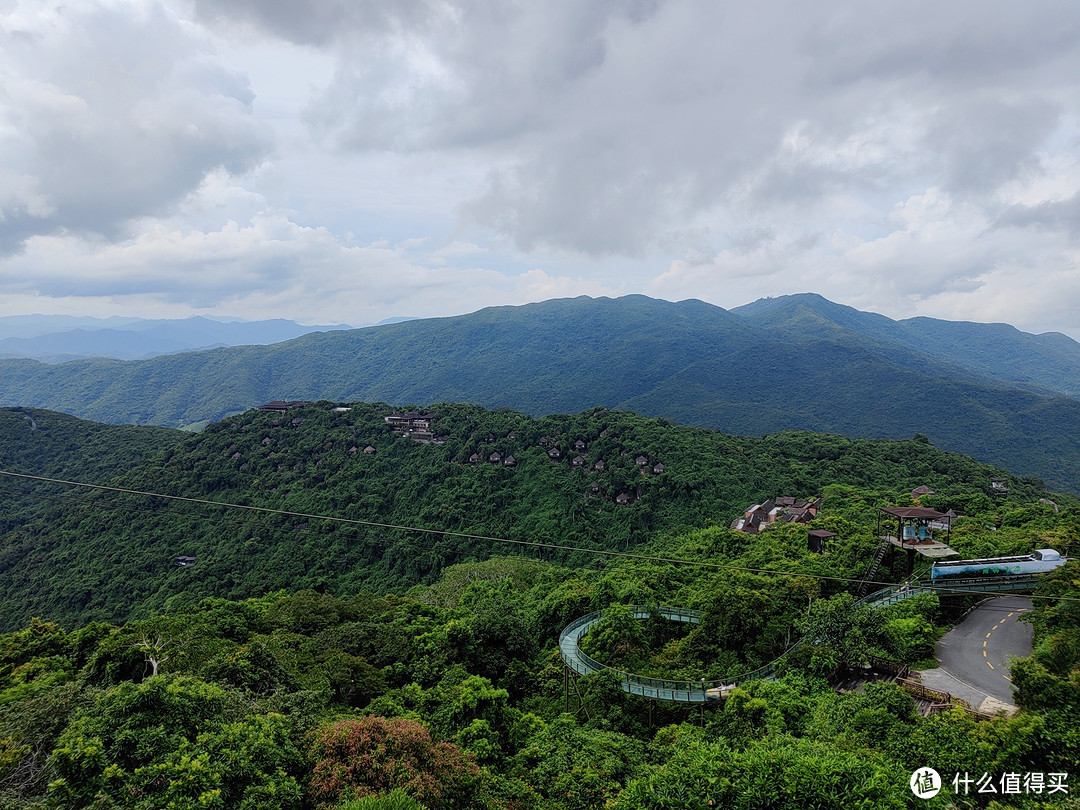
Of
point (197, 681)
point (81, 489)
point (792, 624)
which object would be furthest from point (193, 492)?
point (792, 624)

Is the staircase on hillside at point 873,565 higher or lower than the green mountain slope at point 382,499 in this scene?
higher

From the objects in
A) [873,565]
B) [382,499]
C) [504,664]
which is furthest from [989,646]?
[382,499]

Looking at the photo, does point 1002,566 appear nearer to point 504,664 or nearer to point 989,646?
point 989,646

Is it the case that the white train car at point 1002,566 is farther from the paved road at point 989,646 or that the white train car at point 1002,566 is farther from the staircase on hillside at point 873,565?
the staircase on hillside at point 873,565

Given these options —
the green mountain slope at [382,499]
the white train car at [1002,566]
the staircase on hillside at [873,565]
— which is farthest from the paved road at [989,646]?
the green mountain slope at [382,499]

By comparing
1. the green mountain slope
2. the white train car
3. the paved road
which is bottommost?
the green mountain slope

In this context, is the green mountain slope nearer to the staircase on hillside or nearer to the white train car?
the staircase on hillside

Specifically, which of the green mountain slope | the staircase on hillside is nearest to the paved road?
the staircase on hillside
